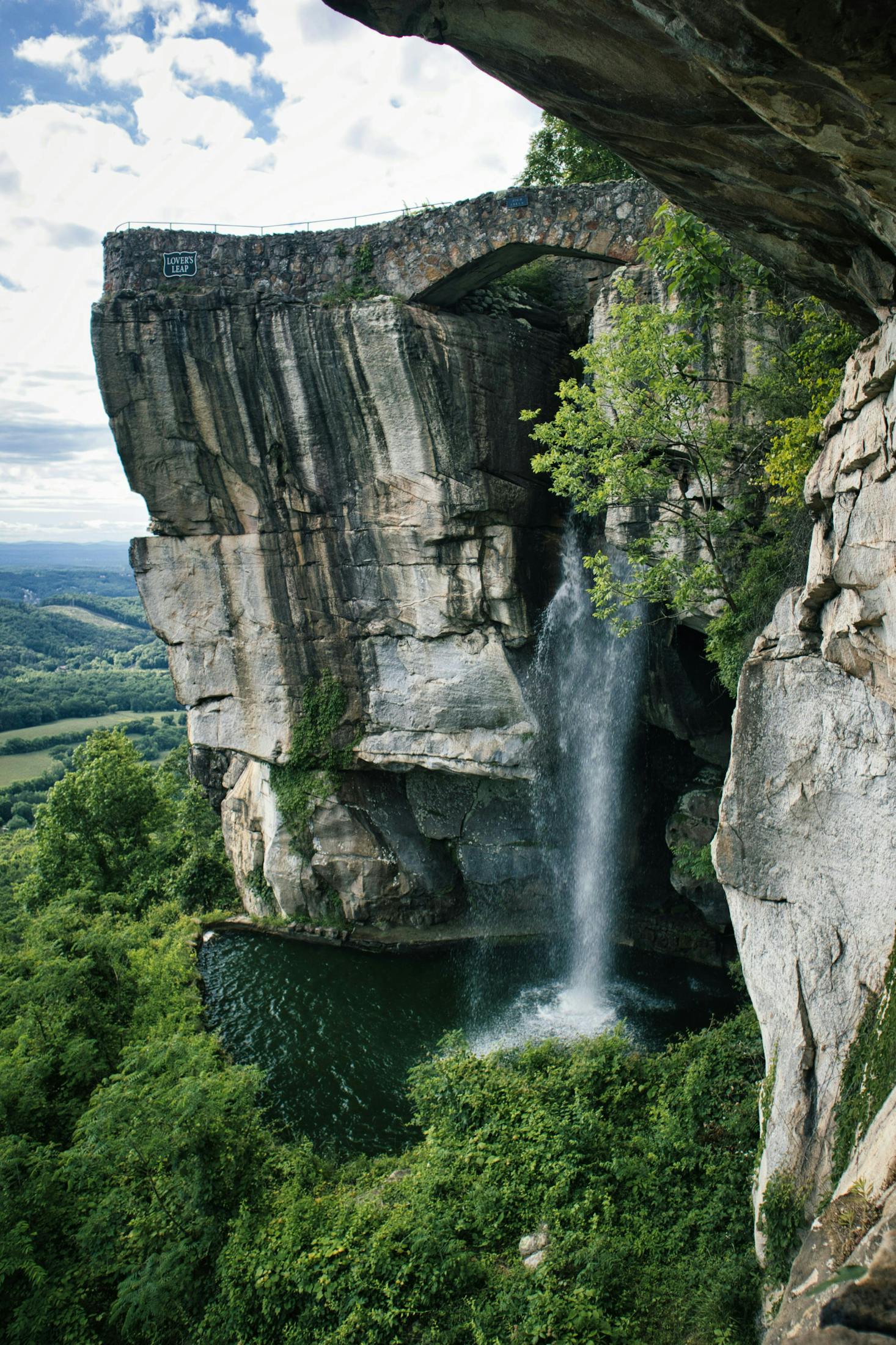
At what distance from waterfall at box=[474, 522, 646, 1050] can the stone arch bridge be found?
17.0 feet

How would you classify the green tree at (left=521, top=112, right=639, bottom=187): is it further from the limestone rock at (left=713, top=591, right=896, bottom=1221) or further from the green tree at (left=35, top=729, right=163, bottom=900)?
the green tree at (left=35, top=729, right=163, bottom=900)

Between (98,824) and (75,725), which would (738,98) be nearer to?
(98,824)

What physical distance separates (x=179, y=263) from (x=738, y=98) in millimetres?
13203

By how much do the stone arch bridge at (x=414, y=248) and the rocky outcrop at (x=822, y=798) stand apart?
27.6 ft

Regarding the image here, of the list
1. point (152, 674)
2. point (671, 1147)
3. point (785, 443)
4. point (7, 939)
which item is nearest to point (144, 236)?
point (785, 443)

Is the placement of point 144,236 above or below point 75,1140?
above

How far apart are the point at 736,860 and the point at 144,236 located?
1489 centimetres

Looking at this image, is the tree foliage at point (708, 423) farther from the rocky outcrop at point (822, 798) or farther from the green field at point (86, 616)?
the green field at point (86, 616)

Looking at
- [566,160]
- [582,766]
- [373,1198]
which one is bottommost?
[373,1198]

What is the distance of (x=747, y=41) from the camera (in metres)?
3.58

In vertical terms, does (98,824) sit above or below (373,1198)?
above

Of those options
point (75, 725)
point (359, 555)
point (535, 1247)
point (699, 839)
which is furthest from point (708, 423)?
point (75, 725)

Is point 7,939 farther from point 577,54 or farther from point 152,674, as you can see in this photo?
point 152,674

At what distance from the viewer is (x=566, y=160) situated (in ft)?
60.5
